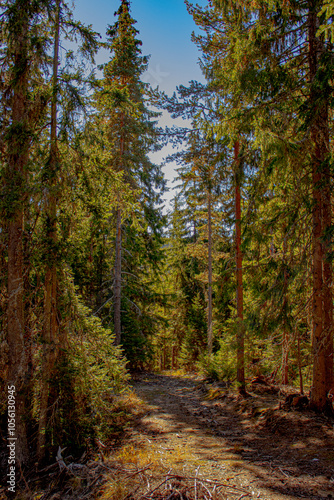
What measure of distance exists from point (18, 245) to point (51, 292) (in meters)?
1.18

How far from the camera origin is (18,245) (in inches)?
241

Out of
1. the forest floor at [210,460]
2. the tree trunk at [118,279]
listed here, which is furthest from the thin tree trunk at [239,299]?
the tree trunk at [118,279]

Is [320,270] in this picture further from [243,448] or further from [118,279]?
[118,279]

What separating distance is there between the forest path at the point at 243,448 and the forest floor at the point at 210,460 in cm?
1

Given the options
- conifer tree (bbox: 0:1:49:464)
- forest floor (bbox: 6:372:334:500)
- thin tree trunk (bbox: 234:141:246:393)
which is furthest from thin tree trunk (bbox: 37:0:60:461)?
thin tree trunk (bbox: 234:141:246:393)

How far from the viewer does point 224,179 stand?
36.3 feet

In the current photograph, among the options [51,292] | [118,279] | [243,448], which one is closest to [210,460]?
[243,448]

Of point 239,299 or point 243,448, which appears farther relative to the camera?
point 239,299

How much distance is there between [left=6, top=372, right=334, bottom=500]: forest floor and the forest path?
13 mm

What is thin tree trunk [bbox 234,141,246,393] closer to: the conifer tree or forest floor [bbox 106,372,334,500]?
forest floor [bbox 106,372,334,500]

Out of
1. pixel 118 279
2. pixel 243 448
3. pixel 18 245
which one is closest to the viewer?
pixel 243 448

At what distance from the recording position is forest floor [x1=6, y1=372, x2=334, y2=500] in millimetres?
3875

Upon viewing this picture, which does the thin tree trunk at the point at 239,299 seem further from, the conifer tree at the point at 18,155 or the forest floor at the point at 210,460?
the conifer tree at the point at 18,155

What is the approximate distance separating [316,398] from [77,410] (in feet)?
16.8
